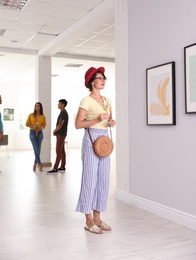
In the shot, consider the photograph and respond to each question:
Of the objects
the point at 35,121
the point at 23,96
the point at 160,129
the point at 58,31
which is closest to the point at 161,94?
the point at 160,129

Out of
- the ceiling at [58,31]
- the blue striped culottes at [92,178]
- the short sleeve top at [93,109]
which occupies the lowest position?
the blue striped culottes at [92,178]

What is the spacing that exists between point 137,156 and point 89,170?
1288 millimetres

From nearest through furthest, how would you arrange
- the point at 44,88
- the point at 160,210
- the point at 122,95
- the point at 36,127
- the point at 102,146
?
the point at 102,146, the point at 160,210, the point at 122,95, the point at 36,127, the point at 44,88

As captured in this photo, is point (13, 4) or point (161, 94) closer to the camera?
point (161, 94)

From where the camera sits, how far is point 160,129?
3.71 meters

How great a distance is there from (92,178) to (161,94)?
130cm

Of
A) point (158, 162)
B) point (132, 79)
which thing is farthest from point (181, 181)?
point (132, 79)

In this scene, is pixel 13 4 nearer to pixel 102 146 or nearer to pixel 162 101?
pixel 162 101

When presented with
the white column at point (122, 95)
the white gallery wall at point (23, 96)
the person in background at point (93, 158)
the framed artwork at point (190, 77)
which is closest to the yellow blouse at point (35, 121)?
the white column at point (122, 95)

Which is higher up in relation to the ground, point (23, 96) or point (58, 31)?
point (58, 31)

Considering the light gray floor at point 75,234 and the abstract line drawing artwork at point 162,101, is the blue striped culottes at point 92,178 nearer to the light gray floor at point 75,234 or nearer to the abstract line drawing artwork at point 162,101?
the light gray floor at point 75,234

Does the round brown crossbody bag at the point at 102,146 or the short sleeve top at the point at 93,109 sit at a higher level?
the short sleeve top at the point at 93,109

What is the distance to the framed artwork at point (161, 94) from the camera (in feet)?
11.4

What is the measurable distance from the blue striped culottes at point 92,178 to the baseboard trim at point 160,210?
81 centimetres
